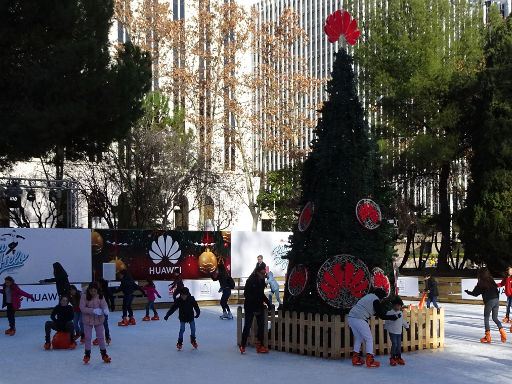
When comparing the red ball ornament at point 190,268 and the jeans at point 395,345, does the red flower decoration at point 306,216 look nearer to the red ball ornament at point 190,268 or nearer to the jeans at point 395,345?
the jeans at point 395,345

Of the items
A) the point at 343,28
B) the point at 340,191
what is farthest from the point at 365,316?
the point at 343,28

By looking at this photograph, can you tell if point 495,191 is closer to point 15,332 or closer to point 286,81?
point 286,81

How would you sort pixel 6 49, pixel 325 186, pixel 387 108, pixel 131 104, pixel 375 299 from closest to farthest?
1. pixel 375 299
2. pixel 325 186
3. pixel 6 49
4. pixel 131 104
5. pixel 387 108

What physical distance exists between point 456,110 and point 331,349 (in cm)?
2746

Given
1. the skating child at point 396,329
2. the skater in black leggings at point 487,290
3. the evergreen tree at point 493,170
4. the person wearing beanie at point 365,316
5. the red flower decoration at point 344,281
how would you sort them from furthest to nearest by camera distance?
the evergreen tree at point 493,170 < the skater in black leggings at point 487,290 < the red flower decoration at point 344,281 < the skating child at point 396,329 < the person wearing beanie at point 365,316

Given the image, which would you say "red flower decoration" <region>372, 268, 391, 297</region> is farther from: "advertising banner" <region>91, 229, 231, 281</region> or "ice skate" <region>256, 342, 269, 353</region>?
"advertising banner" <region>91, 229, 231, 281</region>

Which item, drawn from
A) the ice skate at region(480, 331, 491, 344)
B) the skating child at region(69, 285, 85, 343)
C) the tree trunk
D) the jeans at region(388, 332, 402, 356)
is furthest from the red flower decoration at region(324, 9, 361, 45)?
the tree trunk

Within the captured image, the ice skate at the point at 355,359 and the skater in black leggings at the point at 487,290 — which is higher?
the skater in black leggings at the point at 487,290

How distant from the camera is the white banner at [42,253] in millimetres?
23953

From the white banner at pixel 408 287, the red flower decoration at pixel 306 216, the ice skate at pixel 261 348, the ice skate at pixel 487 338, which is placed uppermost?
the red flower decoration at pixel 306 216

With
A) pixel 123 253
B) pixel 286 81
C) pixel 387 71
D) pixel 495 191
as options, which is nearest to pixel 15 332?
pixel 123 253

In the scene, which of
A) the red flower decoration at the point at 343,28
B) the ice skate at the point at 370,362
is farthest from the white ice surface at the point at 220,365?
Answer: the red flower decoration at the point at 343,28

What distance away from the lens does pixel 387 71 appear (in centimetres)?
4181

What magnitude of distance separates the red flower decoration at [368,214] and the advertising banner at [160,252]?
1344 centimetres
